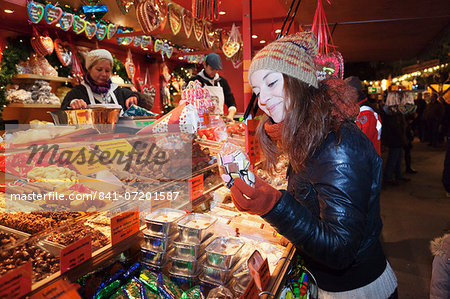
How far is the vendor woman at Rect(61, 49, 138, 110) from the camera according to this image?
2678 millimetres

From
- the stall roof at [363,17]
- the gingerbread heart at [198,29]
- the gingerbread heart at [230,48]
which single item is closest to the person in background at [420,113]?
the stall roof at [363,17]

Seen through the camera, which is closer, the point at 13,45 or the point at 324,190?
the point at 324,190

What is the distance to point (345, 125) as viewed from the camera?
3.71ft

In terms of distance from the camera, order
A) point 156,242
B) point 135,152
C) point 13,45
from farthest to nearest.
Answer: point 13,45 < point 135,152 < point 156,242

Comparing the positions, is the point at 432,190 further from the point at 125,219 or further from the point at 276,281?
the point at 125,219

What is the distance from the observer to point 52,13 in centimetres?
435

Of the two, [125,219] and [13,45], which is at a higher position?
[13,45]

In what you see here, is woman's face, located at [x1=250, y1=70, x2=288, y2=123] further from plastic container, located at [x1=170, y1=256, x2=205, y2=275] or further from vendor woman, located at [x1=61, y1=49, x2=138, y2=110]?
vendor woman, located at [x1=61, y1=49, x2=138, y2=110]

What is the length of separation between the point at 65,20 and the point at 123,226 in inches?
178

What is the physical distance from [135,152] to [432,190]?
662 centimetres

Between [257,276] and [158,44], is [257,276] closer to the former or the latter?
[257,276]

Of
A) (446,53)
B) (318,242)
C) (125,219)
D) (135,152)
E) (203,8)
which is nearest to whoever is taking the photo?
(318,242)

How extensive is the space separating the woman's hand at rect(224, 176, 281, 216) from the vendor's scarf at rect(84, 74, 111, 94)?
7.65 feet

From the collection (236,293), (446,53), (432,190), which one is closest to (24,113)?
(236,293)
